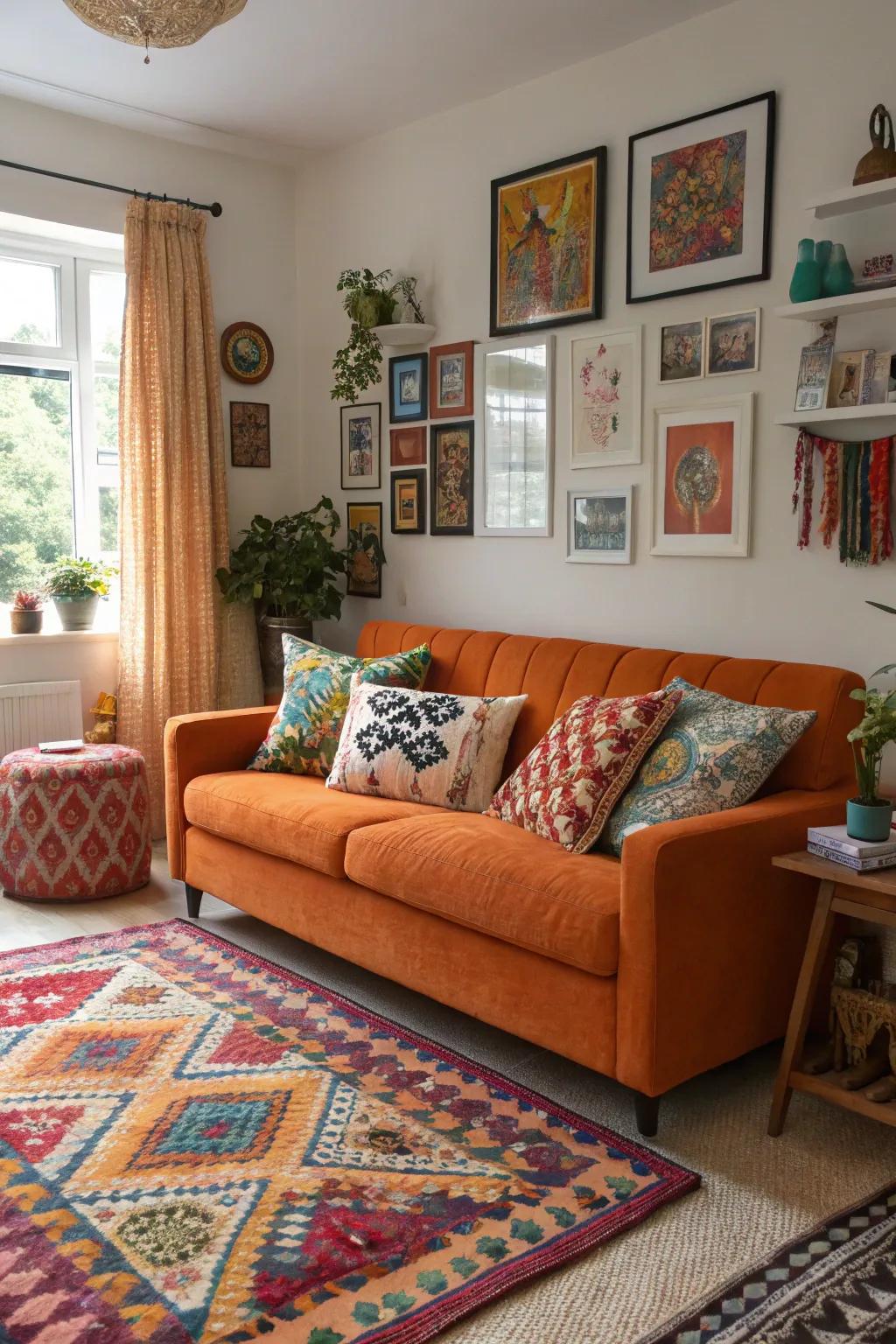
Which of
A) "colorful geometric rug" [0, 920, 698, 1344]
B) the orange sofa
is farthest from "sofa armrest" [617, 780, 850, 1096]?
"colorful geometric rug" [0, 920, 698, 1344]

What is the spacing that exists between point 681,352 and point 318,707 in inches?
61.0

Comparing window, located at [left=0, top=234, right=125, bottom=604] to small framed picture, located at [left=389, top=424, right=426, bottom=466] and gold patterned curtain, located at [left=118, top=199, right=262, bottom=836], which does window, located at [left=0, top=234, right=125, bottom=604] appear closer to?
gold patterned curtain, located at [left=118, top=199, right=262, bottom=836]

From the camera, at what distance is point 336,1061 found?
2.58 meters

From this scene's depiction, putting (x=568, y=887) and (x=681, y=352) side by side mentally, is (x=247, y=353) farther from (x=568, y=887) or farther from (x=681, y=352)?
(x=568, y=887)

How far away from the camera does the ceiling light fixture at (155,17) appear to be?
2.66m

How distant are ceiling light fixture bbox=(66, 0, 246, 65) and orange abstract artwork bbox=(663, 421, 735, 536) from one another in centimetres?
164

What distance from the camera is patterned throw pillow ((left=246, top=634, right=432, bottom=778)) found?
140 inches

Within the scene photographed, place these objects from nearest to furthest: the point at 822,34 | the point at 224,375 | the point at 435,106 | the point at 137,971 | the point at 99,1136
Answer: the point at 99,1136 < the point at 822,34 < the point at 137,971 < the point at 435,106 < the point at 224,375

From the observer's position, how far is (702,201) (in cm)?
325

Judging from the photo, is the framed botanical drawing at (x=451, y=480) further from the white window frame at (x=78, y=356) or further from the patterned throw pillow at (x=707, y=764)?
the patterned throw pillow at (x=707, y=764)

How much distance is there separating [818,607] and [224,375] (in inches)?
107

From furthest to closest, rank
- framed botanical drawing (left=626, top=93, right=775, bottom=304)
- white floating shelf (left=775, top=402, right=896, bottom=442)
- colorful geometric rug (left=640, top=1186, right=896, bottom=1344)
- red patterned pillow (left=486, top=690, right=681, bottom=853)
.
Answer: framed botanical drawing (left=626, top=93, right=775, bottom=304), white floating shelf (left=775, top=402, right=896, bottom=442), red patterned pillow (left=486, top=690, right=681, bottom=853), colorful geometric rug (left=640, top=1186, right=896, bottom=1344)

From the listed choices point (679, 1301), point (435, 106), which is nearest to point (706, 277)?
point (435, 106)

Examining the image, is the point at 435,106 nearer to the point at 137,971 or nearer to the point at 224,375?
the point at 224,375
